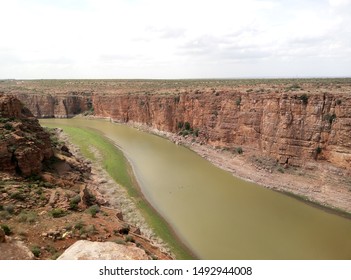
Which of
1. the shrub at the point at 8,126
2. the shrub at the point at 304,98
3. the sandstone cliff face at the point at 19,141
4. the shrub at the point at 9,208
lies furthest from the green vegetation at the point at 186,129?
the shrub at the point at 9,208

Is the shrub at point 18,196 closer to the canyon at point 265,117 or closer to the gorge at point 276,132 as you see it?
the gorge at point 276,132

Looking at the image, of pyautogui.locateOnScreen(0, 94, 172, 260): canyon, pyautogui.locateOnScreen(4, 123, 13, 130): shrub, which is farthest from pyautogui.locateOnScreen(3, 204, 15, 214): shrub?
pyautogui.locateOnScreen(4, 123, 13, 130): shrub

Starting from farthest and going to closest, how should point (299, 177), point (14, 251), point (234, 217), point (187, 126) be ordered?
1. point (187, 126)
2. point (299, 177)
3. point (234, 217)
4. point (14, 251)

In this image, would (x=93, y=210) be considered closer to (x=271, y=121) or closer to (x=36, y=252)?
(x=36, y=252)

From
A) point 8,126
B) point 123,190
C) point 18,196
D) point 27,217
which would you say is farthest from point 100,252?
point 123,190

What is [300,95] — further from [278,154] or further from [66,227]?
[66,227]

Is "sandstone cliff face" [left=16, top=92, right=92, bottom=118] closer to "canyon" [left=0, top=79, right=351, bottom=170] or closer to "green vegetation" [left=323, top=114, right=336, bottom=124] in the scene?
"canyon" [left=0, top=79, right=351, bottom=170]
